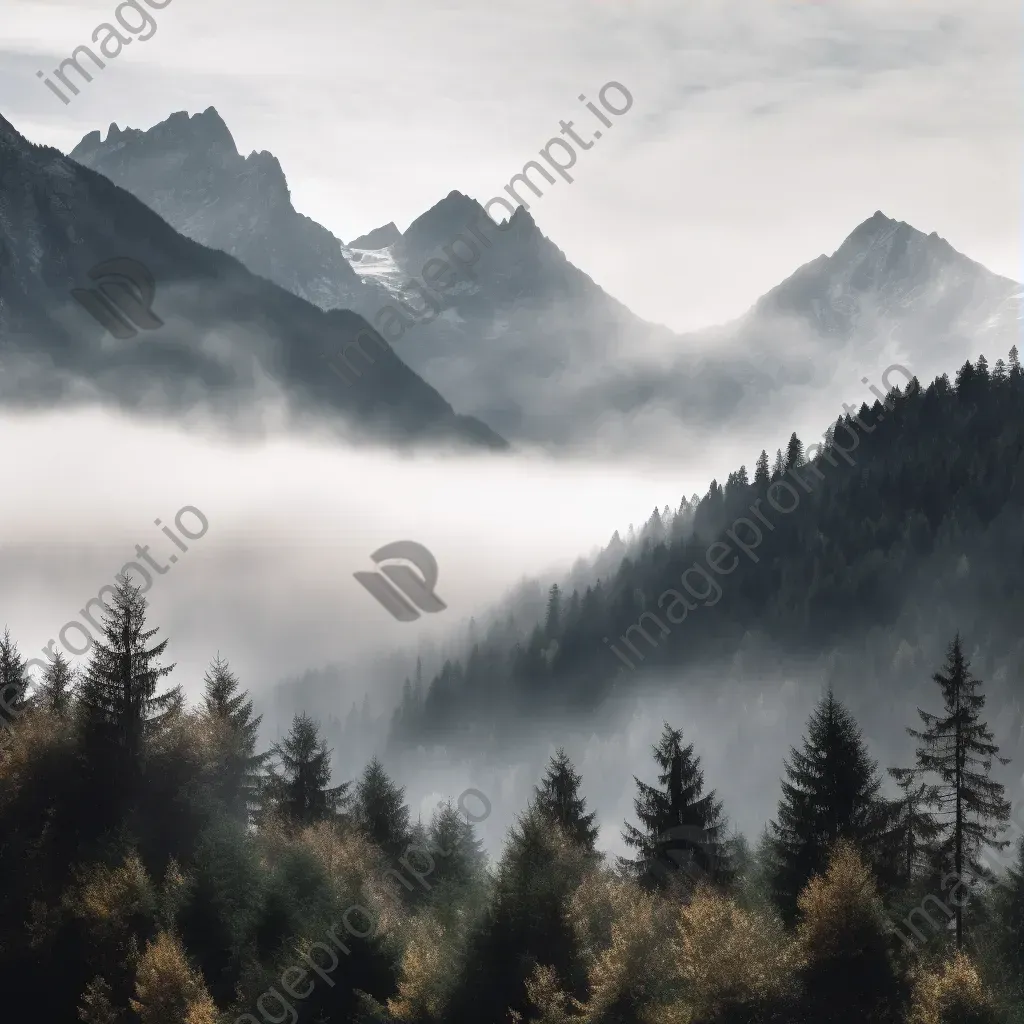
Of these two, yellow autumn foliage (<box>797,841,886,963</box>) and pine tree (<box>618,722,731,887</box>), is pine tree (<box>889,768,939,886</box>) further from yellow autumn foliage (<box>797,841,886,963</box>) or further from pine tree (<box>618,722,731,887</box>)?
yellow autumn foliage (<box>797,841,886,963</box>)

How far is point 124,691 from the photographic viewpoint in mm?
58344

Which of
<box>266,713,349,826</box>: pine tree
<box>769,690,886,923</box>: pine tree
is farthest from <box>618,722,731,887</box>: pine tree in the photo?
<box>266,713,349,826</box>: pine tree

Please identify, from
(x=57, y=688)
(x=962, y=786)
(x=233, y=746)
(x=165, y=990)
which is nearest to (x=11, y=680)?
(x=57, y=688)

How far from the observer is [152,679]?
59.1 metres

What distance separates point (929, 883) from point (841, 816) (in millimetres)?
4727

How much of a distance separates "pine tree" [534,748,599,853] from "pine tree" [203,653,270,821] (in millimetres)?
15405

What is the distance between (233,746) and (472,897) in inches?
783

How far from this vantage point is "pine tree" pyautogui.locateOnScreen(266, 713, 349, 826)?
219 feet

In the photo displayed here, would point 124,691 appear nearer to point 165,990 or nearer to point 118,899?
point 118,899

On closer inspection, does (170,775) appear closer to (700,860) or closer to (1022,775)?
(700,860)

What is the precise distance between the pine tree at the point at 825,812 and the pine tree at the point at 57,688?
37.8 meters

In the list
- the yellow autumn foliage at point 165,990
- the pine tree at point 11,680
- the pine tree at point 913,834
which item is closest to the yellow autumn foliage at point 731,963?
the pine tree at point 913,834

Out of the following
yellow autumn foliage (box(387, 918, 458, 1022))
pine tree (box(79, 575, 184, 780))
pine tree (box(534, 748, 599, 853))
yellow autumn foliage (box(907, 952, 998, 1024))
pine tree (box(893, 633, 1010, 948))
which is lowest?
yellow autumn foliage (box(387, 918, 458, 1022))

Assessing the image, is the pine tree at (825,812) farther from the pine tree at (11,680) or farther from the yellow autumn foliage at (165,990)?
the pine tree at (11,680)
